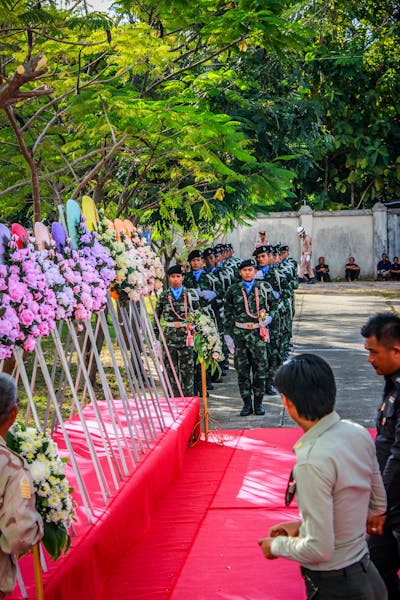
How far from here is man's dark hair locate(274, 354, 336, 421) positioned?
3244 millimetres

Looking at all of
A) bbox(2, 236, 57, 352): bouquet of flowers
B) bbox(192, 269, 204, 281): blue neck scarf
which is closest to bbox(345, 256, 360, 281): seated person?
bbox(192, 269, 204, 281): blue neck scarf

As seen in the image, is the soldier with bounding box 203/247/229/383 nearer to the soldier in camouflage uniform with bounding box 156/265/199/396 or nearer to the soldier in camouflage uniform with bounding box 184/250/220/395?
the soldier in camouflage uniform with bounding box 184/250/220/395

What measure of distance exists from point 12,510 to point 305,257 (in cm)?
2665

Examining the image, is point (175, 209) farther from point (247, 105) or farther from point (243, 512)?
point (243, 512)

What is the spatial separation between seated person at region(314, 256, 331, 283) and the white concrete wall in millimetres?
633

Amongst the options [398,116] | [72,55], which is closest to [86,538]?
[72,55]

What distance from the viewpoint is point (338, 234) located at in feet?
101

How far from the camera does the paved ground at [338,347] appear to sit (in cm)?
1046

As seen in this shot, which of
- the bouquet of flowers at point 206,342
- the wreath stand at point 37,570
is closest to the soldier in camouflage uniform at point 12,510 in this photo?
the wreath stand at point 37,570

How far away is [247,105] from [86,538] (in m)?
10.0

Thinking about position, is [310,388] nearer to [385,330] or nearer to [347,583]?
[347,583]

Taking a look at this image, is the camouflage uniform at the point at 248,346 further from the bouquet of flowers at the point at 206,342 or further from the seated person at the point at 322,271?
the seated person at the point at 322,271

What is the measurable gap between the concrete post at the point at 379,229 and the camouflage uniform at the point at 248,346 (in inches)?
797

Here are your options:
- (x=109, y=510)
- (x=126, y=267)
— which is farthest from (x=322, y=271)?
(x=109, y=510)
